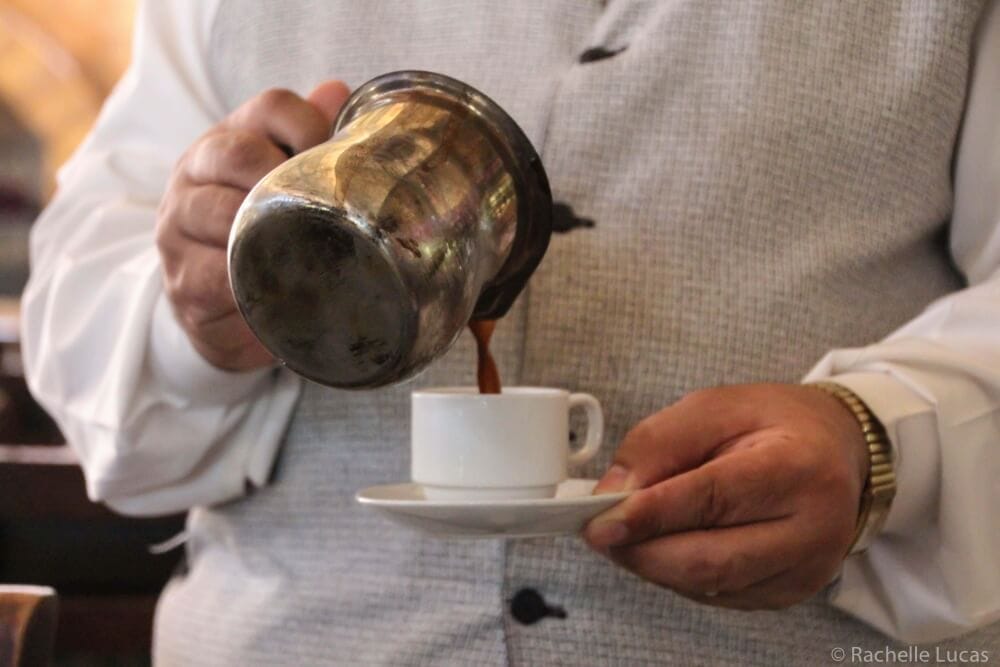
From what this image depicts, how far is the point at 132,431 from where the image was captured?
0.74 meters

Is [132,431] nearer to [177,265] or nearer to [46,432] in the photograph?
[177,265]

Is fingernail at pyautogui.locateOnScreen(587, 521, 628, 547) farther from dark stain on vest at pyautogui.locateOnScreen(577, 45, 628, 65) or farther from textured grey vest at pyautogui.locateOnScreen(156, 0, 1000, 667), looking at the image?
dark stain on vest at pyautogui.locateOnScreen(577, 45, 628, 65)

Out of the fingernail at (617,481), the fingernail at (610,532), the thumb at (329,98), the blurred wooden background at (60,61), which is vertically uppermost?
the thumb at (329,98)

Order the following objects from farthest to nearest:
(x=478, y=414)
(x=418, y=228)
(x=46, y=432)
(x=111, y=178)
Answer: (x=46, y=432), (x=111, y=178), (x=478, y=414), (x=418, y=228)

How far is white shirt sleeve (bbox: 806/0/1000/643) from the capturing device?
632mm

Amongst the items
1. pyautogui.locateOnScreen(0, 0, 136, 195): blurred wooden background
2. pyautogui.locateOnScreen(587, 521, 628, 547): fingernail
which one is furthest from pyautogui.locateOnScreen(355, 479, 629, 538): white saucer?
pyautogui.locateOnScreen(0, 0, 136, 195): blurred wooden background

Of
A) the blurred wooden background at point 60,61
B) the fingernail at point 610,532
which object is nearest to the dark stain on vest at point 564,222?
the fingernail at point 610,532

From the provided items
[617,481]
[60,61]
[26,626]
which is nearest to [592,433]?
[617,481]

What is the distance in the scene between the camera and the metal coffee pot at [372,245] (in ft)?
1.31

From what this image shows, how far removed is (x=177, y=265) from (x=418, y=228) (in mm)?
263

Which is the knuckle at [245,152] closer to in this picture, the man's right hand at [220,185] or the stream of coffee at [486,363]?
the man's right hand at [220,185]

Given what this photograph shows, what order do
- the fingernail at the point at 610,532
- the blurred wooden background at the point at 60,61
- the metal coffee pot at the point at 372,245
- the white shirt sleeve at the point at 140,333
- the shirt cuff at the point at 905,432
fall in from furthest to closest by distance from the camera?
1. the blurred wooden background at the point at 60,61
2. the white shirt sleeve at the point at 140,333
3. the shirt cuff at the point at 905,432
4. the fingernail at the point at 610,532
5. the metal coffee pot at the point at 372,245

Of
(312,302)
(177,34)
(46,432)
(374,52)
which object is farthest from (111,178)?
(46,432)

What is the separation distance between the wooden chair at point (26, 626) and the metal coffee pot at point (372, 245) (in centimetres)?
15
